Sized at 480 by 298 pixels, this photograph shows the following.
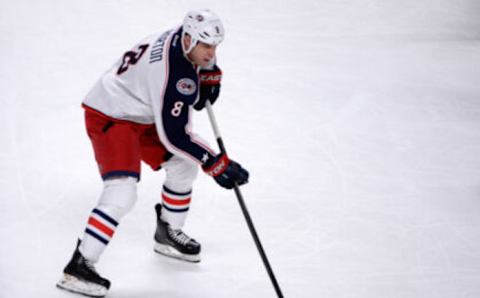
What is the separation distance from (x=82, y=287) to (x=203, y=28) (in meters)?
1.07

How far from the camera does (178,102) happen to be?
105 inches

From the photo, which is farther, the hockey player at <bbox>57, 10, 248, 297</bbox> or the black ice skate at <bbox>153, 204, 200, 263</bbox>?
the black ice skate at <bbox>153, 204, 200, 263</bbox>

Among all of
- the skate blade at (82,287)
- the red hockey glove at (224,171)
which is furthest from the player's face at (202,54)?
the skate blade at (82,287)

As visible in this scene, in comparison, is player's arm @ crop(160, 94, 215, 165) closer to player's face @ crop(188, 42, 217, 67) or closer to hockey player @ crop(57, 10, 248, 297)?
hockey player @ crop(57, 10, 248, 297)

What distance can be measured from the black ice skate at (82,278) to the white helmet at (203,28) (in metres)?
0.91

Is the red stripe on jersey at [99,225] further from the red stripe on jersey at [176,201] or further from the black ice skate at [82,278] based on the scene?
the red stripe on jersey at [176,201]

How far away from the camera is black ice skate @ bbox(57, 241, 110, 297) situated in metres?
2.85

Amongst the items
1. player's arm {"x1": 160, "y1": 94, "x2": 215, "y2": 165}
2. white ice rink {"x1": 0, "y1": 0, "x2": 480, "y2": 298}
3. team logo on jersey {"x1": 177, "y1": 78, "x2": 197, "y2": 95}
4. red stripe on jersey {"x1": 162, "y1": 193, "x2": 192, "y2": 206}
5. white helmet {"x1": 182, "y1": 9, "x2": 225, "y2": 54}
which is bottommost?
white ice rink {"x1": 0, "y1": 0, "x2": 480, "y2": 298}

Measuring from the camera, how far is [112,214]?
2781 millimetres

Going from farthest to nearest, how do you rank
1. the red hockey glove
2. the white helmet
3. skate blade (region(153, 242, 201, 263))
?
skate blade (region(153, 242, 201, 263)), the red hockey glove, the white helmet

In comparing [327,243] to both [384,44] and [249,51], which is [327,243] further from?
[384,44]

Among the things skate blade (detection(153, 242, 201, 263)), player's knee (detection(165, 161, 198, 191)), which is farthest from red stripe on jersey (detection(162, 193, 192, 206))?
skate blade (detection(153, 242, 201, 263))

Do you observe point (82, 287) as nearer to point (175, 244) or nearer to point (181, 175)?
point (175, 244)

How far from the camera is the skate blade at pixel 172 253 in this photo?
3.18m
